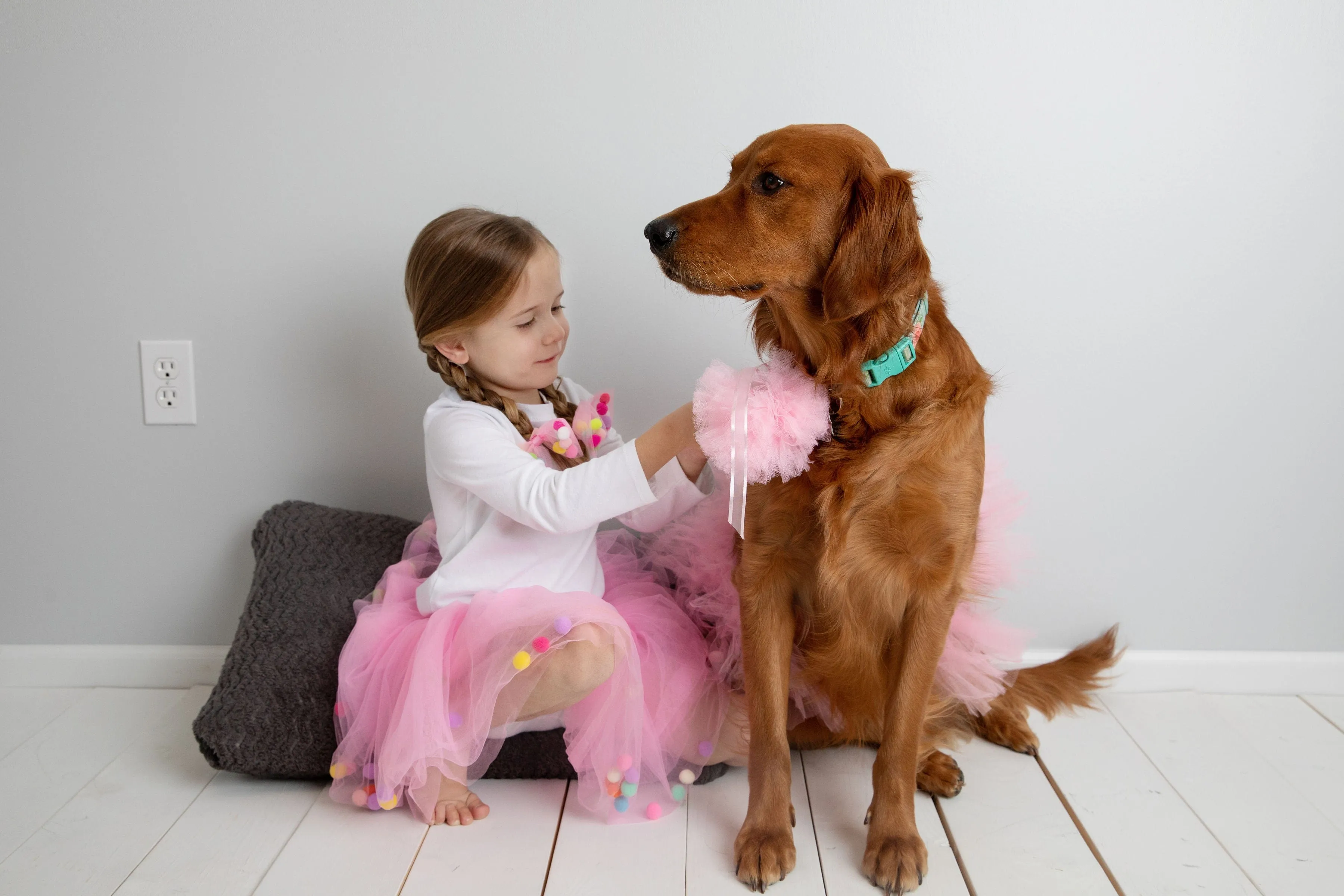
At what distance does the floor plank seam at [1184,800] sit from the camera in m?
1.40

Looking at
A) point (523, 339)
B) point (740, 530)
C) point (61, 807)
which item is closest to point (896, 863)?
point (740, 530)

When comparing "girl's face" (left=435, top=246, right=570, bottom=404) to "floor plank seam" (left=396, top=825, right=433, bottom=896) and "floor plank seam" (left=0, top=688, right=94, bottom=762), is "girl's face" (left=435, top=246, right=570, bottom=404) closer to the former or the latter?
"floor plank seam" (left=396, top=825, right=433, bottom=896)

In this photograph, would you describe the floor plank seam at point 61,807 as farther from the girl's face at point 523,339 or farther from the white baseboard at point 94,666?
the girl's face at point 523,339

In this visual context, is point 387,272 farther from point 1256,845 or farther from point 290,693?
point 1256,845

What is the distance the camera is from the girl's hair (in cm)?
155

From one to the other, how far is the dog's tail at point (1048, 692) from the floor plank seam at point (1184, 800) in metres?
0.07

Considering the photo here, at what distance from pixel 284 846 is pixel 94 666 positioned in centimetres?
86

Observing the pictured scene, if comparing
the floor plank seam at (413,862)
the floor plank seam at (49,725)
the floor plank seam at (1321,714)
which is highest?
→ the floor plank seam at (1321,714)

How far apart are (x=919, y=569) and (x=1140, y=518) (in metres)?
0.81

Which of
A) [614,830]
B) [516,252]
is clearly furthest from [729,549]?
[516,252]

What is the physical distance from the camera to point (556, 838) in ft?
4.83

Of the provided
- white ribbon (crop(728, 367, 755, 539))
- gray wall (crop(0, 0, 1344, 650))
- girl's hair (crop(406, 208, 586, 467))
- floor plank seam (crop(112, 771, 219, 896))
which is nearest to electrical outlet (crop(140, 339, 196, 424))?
gray wall (crop(0, 0, 1344, 650))

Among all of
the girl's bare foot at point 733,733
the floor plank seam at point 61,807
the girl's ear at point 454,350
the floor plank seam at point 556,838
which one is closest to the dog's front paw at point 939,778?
the girl's bare foot at point 733,733

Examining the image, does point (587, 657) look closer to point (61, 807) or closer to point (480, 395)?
point (480, 395)
